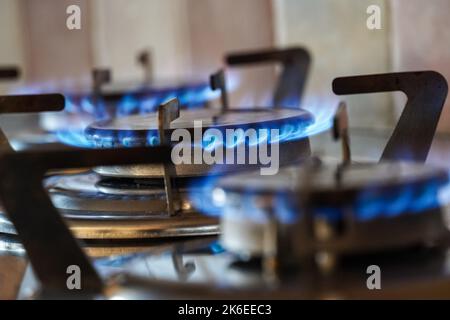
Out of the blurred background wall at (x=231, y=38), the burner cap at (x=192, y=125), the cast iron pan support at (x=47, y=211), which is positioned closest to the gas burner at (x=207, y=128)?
the burner cap at (x=192, y=125)

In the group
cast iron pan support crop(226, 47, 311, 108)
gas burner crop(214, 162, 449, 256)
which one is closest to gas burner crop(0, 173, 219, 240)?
gas burner crop(214, 162, 449, 256)

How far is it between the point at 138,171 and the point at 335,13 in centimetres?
79

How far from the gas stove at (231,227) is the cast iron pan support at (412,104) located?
0.55 ft

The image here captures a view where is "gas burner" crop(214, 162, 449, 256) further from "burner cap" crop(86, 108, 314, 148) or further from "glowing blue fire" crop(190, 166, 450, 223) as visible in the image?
"burner cap" crop(86, 108, 314, 148)

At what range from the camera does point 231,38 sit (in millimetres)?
1973

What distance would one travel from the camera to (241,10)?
1.90 meters

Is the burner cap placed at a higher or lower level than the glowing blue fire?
higher

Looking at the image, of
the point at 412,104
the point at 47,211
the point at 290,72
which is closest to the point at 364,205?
the point at 47,211

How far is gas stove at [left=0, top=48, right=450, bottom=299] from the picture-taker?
1.90ft

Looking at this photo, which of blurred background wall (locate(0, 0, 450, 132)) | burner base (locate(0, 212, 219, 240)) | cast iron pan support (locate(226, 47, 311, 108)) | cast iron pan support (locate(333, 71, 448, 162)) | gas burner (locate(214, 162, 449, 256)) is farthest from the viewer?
cast iron pan support (locate(226, 47, 311, 108))

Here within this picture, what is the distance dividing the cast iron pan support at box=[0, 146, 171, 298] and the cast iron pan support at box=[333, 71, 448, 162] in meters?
0.39

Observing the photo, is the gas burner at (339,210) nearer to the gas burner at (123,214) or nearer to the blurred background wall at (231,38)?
the gas burner at (123,214)

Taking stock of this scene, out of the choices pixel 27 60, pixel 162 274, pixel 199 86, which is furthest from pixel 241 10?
pixel 162 274

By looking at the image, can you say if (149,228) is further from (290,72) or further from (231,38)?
(231,38)
